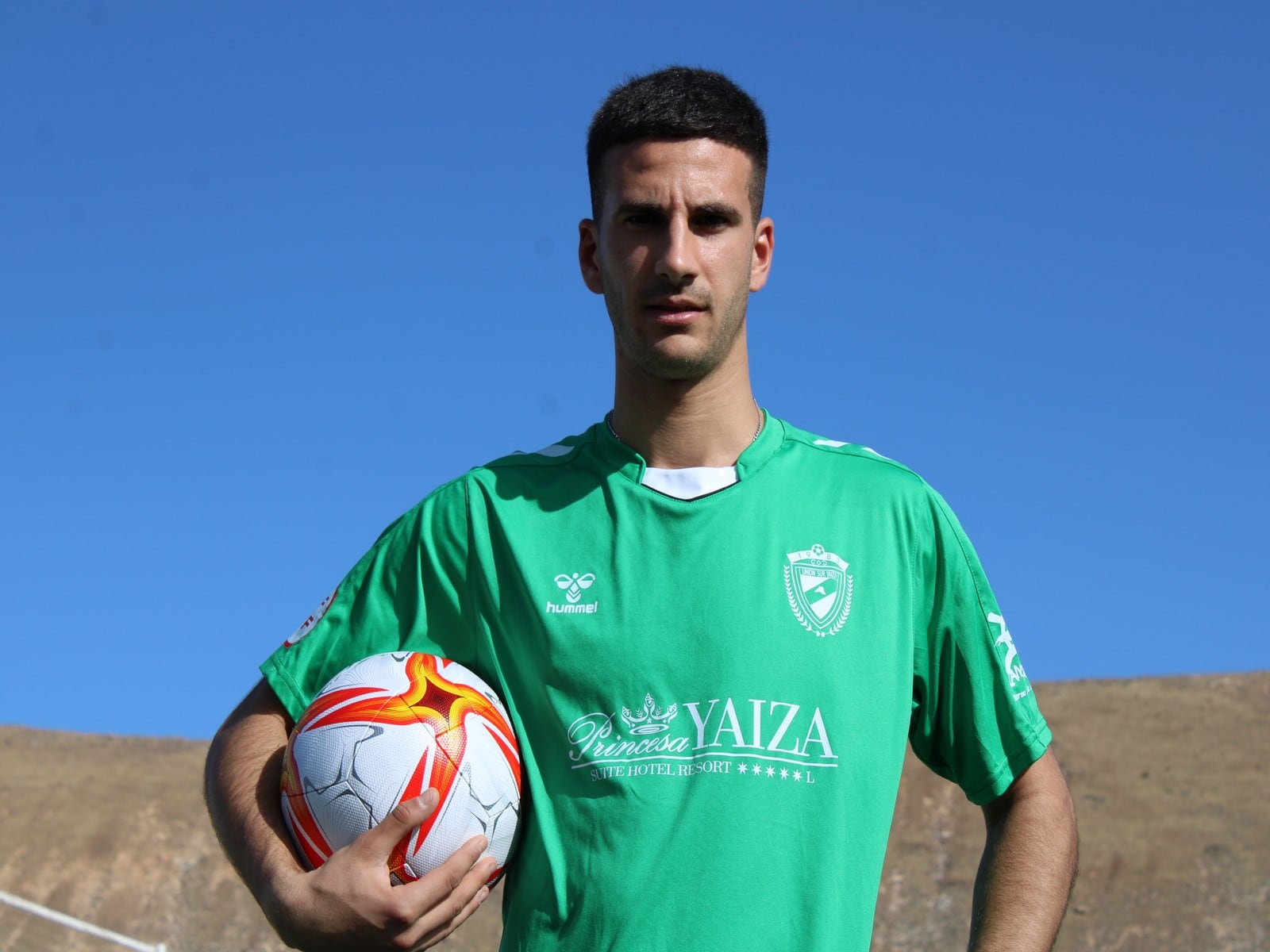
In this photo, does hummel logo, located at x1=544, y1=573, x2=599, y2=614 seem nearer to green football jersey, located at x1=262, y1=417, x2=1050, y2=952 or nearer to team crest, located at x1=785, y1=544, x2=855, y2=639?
green football jersey, located at x1=262, y1=417, x2=1050, y2=952

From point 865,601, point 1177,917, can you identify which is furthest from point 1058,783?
point 1177,917

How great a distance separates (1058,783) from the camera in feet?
12.6

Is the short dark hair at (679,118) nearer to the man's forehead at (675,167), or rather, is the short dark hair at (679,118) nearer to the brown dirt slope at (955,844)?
the man's forehead at (675,167)

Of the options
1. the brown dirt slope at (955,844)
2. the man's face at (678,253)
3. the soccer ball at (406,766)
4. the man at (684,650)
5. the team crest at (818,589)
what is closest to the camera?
the man at (684,650)

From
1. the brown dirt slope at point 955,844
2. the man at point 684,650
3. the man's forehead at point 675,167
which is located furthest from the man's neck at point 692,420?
the brown dirt slope at point 955,844

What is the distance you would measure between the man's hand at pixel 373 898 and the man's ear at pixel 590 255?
1.44m

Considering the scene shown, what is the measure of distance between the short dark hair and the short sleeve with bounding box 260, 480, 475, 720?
953 millimetres

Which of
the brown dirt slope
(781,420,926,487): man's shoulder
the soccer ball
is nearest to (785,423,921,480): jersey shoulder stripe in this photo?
(781,420,926,487): man's shoulder

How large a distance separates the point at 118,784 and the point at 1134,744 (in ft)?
119

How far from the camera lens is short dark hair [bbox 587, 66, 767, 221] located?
3861 mm

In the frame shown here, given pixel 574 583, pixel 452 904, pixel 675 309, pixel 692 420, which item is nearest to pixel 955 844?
pixel 692 420

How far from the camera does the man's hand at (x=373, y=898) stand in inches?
129

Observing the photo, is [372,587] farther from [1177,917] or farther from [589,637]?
[1177,917]

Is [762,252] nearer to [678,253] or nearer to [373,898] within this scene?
[678,253]
